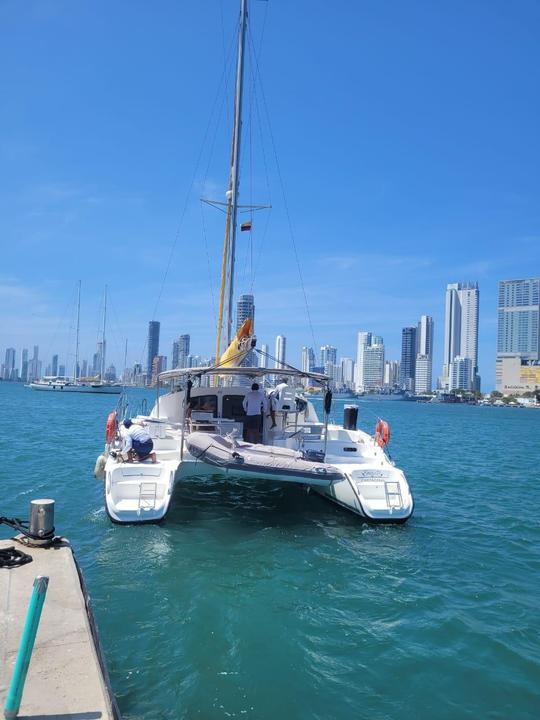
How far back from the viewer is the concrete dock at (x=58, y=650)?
138 inches

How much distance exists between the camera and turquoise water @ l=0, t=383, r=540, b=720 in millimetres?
4750

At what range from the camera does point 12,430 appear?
2819 cm

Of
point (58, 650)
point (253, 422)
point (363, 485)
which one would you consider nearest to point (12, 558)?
point (58, 650)

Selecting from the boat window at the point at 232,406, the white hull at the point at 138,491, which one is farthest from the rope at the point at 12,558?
the boat window at the point at 232,406

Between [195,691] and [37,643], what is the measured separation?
1.39m

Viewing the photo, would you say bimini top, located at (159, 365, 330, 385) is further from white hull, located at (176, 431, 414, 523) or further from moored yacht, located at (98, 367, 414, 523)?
white hull, located at (176, 431, 414, 523)

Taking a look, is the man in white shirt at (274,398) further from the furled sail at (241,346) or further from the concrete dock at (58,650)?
the concrete dock at (58,650)

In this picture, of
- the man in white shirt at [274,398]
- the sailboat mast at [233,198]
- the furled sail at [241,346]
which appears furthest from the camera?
the sailboat mast at [233,198]

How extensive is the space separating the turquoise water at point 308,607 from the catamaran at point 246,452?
49cm

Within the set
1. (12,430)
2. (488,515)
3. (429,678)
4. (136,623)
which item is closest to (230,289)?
(488,515)

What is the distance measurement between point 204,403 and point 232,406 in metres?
0.69

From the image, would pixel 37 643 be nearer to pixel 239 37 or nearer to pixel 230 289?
pixel 230 289

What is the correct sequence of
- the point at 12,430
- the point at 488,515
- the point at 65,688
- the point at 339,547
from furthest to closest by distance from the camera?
1. the point at 12,430
2. the point at 488,515
3. the point at 339,547
4. the point at 65,688

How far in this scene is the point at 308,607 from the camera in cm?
655
